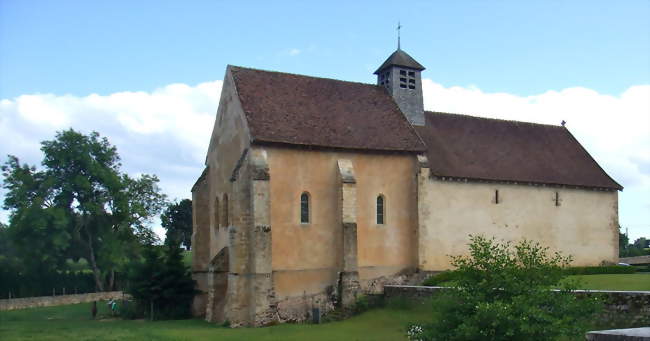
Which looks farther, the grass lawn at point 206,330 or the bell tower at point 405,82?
the bell tower at point 405,82

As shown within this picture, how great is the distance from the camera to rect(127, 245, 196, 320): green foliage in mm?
33875

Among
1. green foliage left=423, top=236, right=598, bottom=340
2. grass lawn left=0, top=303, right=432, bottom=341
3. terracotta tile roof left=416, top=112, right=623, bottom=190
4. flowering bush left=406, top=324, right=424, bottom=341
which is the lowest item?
grass lawn left=0, top=303, right=432, bottom=341

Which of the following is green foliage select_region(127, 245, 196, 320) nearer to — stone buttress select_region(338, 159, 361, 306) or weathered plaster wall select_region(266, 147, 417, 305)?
weathered plaster wall select_region(266, 147, 417, 305)

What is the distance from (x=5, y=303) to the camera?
42969 mm

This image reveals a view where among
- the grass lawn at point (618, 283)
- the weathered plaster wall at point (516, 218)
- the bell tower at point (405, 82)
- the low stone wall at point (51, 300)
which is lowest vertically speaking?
the low stone wall at point (51, 300)

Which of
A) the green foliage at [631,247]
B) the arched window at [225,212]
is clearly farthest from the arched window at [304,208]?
the green foliage at [631,247]

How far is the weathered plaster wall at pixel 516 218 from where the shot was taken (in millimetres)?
34250

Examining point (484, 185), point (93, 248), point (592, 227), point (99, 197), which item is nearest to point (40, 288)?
point (93, 248)

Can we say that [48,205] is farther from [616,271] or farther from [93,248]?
[616,271]

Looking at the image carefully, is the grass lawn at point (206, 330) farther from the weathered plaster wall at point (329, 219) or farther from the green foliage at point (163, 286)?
the weathered plaster wall at point (329, 219)

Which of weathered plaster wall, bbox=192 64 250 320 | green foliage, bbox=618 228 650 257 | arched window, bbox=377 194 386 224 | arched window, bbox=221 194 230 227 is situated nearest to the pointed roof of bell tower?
arched window, bbox=377 194 386 224

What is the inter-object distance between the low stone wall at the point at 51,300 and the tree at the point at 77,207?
212 cm

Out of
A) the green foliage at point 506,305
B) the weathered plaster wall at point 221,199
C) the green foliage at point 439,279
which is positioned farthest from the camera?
the green foliage at point 439,279

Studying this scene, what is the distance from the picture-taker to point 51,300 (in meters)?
45.5
